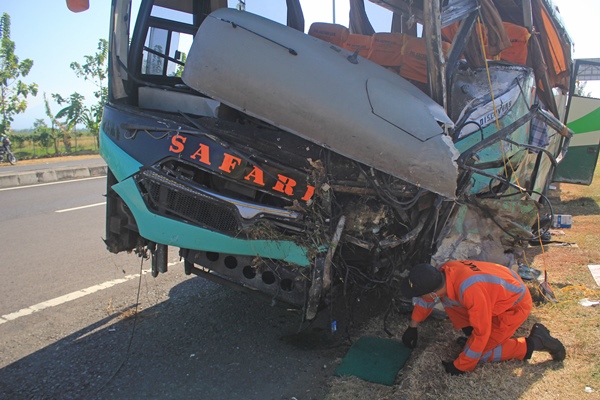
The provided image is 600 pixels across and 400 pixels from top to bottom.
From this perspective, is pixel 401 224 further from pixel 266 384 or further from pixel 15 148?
pixel 15 148

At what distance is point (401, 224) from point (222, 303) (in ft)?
6.30

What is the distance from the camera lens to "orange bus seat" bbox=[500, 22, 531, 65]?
433cm

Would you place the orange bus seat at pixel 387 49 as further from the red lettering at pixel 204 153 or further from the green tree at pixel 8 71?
the green tree at pixel 8 71

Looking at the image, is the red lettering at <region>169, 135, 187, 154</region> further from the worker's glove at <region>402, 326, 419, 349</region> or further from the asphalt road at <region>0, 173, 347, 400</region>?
the worker's glove at <region>402, 326, 419, 349</region>

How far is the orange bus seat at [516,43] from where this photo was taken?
14.2 ft

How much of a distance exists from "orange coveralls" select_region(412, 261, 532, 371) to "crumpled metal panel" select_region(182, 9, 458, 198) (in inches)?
23.9

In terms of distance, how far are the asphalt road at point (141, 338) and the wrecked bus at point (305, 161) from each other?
525 millimetres

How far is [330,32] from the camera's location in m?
4.07

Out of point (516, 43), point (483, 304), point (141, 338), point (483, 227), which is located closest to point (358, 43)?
point (516, 43)

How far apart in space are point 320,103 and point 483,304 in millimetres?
1560

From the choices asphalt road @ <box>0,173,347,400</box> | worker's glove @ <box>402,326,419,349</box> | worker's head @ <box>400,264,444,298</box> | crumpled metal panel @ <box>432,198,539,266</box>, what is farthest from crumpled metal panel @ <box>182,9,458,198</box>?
asphalt road @ <box>0,173,347,400</box>

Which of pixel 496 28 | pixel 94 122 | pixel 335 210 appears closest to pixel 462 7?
pixel 496 28

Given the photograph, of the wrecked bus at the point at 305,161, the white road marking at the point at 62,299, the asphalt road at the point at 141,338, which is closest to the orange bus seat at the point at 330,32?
the wrecked bus at the point at 305,161

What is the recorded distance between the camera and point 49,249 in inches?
232
